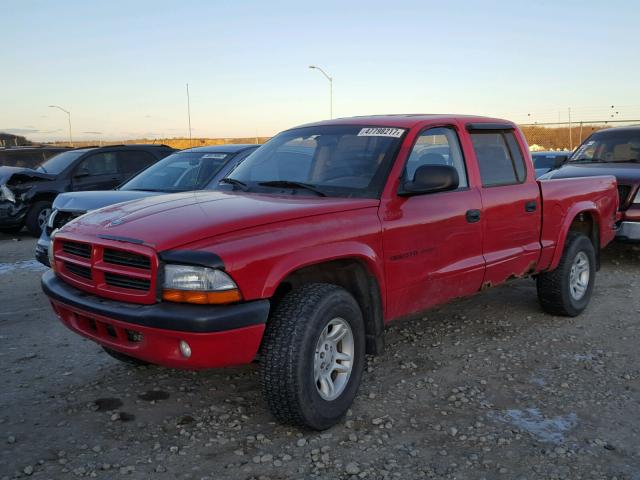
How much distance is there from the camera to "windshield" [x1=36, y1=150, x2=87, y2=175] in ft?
36.9

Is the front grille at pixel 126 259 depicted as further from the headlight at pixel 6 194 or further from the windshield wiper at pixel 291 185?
the headlight at pixel 6 194

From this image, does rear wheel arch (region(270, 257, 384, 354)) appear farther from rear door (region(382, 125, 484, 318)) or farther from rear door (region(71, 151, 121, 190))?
rear door (region(71, 151, 121, 190))

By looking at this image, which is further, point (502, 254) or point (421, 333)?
point (421, 333)

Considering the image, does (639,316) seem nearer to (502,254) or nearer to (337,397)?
(502,254)

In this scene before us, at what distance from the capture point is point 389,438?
3461 mm

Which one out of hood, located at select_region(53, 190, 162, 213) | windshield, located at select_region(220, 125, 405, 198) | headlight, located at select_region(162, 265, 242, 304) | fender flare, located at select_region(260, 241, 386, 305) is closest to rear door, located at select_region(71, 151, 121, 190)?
hood, located at select_region(53, 190, 162, 213)

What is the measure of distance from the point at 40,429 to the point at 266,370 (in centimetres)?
142

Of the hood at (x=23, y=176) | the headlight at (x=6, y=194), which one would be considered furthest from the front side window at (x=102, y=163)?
the headlight at (x=6, y=194)

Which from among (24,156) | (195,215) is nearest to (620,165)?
(195,215)

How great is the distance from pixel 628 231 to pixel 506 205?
3.68 m

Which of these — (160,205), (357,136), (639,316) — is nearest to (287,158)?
(357,136)

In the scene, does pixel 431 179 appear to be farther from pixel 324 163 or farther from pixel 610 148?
pixel 610 148

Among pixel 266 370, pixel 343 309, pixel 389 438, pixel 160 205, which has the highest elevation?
pixel 160 205

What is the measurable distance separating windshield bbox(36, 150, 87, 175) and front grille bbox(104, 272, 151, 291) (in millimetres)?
8617
